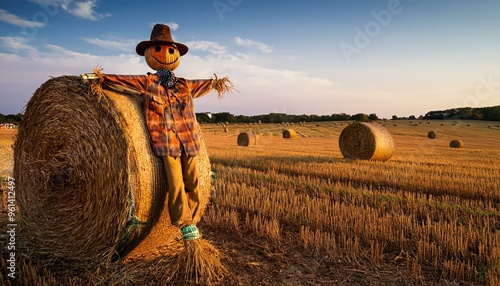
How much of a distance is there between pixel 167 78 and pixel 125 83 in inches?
19.6

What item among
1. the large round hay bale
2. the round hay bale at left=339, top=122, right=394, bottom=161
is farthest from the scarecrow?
the round hay bale at left=339, top=122, right=394, bottom=161

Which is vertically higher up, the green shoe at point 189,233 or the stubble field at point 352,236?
the green shoe at point 189,233

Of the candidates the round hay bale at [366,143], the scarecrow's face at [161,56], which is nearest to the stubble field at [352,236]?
the scarecrow's face at [161,56]

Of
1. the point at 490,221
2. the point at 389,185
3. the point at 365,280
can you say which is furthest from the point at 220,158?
the point at 365,280

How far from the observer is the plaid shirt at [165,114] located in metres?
4.10

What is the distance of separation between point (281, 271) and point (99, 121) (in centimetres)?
263

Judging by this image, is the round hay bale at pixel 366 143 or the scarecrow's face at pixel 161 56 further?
the round hay bale at pixel 366 143

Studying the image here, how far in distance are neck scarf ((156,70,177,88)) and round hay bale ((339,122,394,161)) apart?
11.4 meters

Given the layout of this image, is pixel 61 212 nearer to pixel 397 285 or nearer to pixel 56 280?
pixel 56 280

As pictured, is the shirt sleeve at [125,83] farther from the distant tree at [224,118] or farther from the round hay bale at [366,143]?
the distant tree at [224,118]

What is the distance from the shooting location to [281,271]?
13.2 ft

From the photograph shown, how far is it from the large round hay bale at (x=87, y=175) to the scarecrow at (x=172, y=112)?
0.50 ft

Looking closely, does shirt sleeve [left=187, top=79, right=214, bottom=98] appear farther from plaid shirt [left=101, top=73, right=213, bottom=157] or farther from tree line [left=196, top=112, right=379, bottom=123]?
tree line [left=196, top=112, right=379, bottom=123]

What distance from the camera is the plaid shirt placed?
410cm
